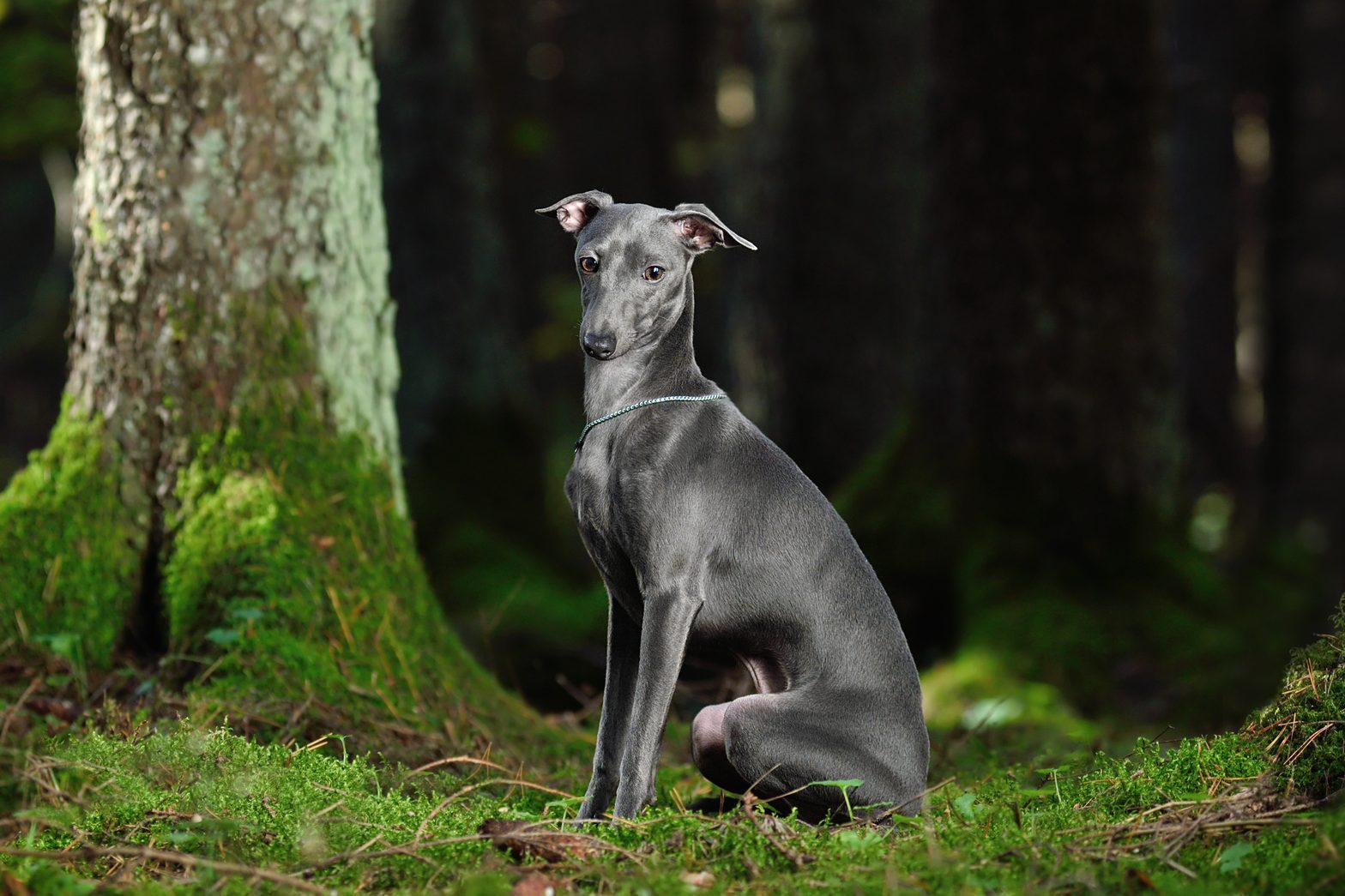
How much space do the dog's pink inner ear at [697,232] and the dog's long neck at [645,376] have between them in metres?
0.11

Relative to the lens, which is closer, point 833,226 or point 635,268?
point 635,268

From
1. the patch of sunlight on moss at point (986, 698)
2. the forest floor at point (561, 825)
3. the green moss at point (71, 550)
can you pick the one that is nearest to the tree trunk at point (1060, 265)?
the patch of sunlight on moss at point (986, 698)

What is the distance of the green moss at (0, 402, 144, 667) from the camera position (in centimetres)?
511

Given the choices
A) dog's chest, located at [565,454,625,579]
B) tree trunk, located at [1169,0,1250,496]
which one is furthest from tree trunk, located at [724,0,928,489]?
dog's chest, located at [565,454,625,579]

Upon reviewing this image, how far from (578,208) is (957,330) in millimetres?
4679

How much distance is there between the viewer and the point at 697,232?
4379 millimetres

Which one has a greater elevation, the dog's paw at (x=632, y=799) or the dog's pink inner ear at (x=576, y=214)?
the dog's pink inner ear at (x=576, y=214)

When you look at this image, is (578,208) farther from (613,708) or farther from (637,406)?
(613,708)

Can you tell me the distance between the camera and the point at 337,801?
12.7 ft

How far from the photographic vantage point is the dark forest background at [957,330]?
26.9ft

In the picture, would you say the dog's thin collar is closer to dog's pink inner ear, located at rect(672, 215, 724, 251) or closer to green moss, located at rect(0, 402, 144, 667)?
dog's pink inner ear, located at rect(672, 215, 724, 251)

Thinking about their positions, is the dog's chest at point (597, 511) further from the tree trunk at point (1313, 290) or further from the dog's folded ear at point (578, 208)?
the tree trunk at point (1313, 290)

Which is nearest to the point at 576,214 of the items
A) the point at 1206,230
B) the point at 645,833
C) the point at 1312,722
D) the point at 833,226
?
the point at 645,833

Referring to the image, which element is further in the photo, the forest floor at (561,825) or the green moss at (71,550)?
the green moss at (71,550)
